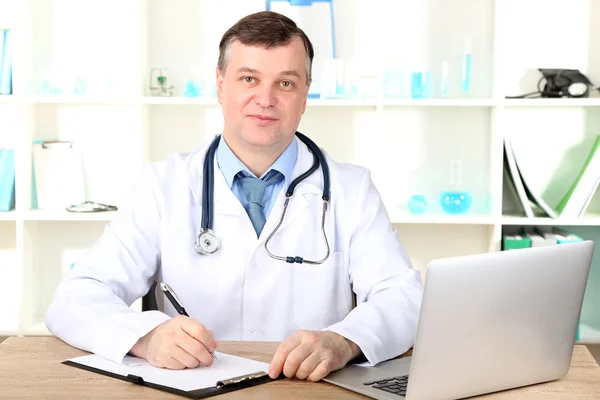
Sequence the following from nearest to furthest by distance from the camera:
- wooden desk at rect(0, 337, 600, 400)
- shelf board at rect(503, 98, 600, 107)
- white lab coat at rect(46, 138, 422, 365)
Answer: wooden desk at rect(0, 337, 600, 400) → white lab coat at rect(46, 138, 422, 365) → shelf board at rect(503, 98, 600, 107)

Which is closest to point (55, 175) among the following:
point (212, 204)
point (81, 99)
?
point (81, 99)

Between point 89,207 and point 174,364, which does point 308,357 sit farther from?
point 89,207

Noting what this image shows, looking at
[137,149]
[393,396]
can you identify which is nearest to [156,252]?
[393,396]

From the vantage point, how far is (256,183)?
2201 millimetres

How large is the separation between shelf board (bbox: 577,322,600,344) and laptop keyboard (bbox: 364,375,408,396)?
228 centimetres

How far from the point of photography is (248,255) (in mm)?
2109

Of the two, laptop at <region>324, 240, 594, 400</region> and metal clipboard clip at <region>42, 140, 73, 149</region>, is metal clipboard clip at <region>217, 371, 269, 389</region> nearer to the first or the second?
laptop at <region>324, 240, 594, 400</region>

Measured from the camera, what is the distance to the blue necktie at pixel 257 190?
2162 millimetres

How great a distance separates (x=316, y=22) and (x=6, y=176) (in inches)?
60.2

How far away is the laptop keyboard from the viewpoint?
140 centimetres

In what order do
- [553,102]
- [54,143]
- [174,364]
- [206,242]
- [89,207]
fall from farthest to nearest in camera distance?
1. [54,143]
2. [89,207]
3. [553,102]
4. [206,242]
5. [174,364]

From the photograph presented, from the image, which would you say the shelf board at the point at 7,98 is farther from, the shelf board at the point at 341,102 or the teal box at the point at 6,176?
the shelf board at the point at 341,102

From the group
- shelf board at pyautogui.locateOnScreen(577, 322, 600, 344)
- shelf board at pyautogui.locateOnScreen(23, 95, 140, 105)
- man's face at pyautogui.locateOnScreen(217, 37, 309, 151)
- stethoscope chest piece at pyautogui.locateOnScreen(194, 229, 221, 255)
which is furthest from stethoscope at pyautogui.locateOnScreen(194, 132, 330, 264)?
shelf board at pyautogui.locateOnScreen(577, 322, 600, 344)

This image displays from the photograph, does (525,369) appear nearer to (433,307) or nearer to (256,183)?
(433,307)
